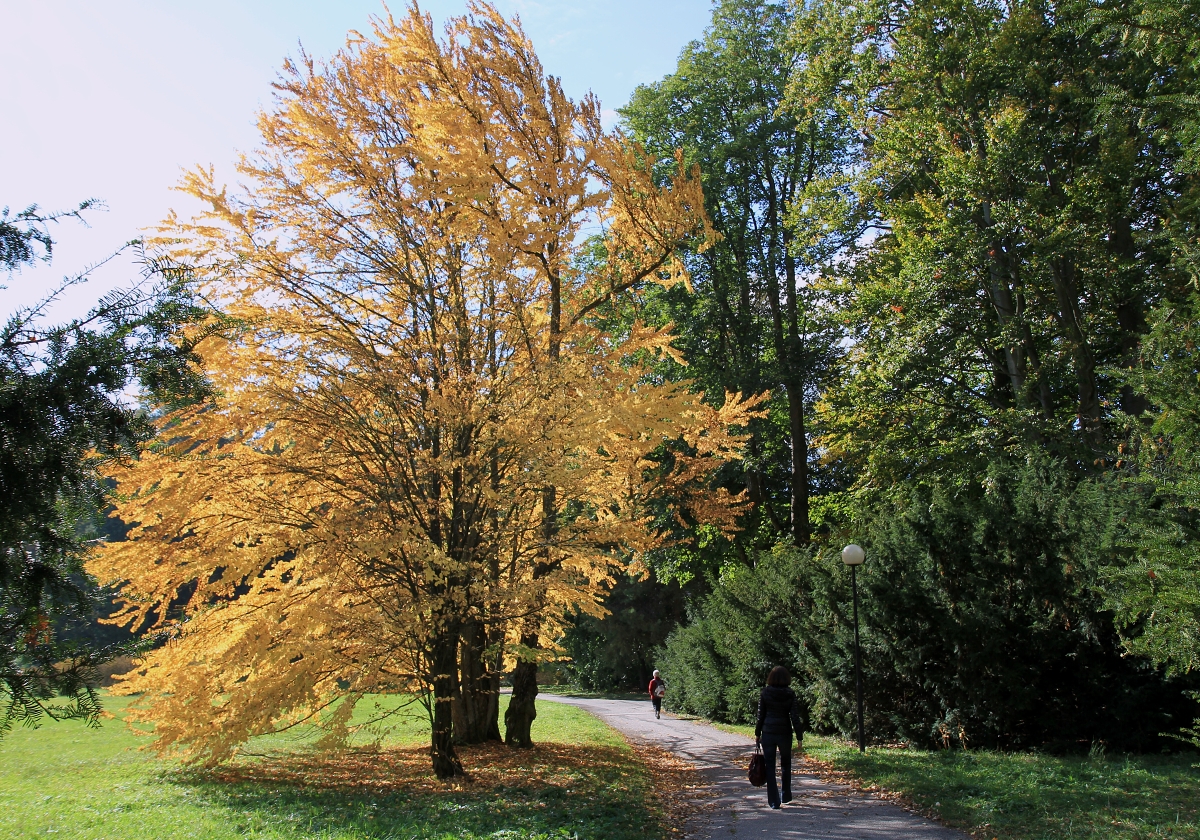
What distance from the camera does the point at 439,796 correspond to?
7633 mm

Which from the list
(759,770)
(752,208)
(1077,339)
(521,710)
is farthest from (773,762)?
(752,208)

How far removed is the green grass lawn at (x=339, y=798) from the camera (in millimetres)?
6250

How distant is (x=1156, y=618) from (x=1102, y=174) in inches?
321

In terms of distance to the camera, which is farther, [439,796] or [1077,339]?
[1077,339]

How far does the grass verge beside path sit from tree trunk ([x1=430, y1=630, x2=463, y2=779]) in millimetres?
4829

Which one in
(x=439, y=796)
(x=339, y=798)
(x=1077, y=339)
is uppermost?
(x=1077, y=339)

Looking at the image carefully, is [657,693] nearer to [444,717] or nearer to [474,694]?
[474,694]

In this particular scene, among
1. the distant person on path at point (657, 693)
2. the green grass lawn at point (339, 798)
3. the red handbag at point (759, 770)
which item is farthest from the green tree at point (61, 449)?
the distant person on path at point (657, 693)

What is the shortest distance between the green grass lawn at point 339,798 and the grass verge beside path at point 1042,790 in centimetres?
279

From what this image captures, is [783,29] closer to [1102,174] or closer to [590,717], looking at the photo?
[1102,174]

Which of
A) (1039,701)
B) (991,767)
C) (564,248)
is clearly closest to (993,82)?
(564,248)

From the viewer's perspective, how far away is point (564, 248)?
9.49 metres

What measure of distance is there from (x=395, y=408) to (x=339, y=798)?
4.08 metres

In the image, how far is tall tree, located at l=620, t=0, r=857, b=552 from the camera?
21266 millimetres
